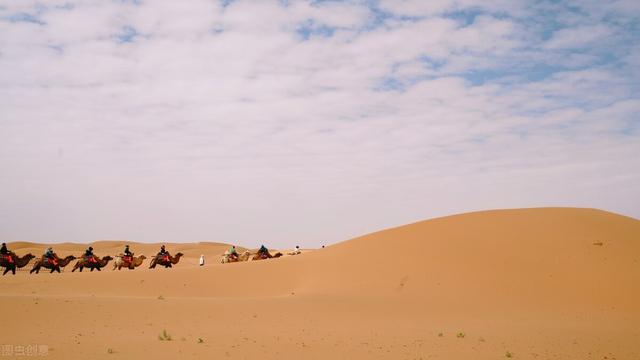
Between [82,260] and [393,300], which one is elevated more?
[82,260]

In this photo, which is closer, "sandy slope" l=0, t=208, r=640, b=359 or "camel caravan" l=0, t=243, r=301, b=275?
"sandy slope" l=0, t=208, r=640, b=359

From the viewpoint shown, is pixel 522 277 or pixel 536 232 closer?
pixel 522 277

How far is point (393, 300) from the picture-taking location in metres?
18.0

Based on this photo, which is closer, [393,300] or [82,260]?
[393,300]

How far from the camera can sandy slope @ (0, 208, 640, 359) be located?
11.2 m

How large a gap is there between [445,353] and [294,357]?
9.85 ft

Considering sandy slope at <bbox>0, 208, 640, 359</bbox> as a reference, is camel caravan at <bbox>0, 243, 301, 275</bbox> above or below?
above

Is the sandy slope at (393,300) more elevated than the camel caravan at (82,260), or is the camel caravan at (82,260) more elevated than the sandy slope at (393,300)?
the camel caravan at (82,260)

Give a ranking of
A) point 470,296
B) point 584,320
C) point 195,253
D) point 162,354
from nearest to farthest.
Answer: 1. point 162,354
2. point 584,320
3. point 470,296
4. point 195,253

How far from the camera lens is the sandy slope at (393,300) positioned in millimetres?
11211

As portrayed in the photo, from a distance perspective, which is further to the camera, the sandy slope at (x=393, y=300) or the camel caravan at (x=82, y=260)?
the camel caravan at (x=82, y=260)

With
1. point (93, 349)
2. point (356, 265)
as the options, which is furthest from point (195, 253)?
point (93, 349)

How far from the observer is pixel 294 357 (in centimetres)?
1006

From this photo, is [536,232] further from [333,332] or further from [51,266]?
[51,266]
